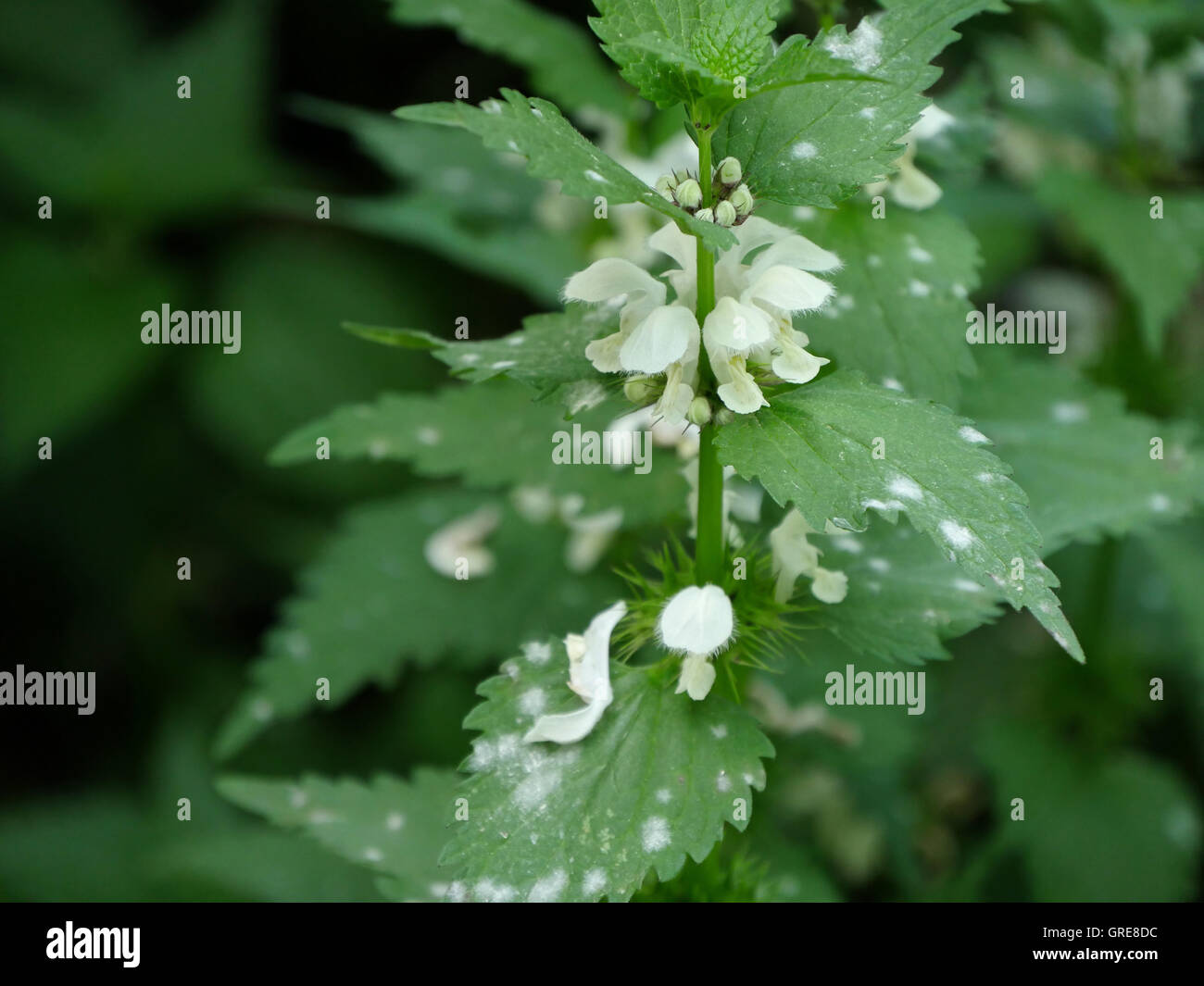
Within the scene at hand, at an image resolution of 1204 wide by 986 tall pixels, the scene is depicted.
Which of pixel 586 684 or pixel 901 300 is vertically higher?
pixel 901 300

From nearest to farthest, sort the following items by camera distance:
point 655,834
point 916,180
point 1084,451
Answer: point 655,834 → point 916,180 → point 1084,451

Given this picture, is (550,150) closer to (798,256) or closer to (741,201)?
(741,201)

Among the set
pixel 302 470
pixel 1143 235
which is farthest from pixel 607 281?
pixel 302 470

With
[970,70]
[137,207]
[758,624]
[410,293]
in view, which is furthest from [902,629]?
[137,207]

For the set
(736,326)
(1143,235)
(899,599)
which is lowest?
(899,599)

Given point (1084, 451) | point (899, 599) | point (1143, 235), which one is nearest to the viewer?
point (899, 599)
